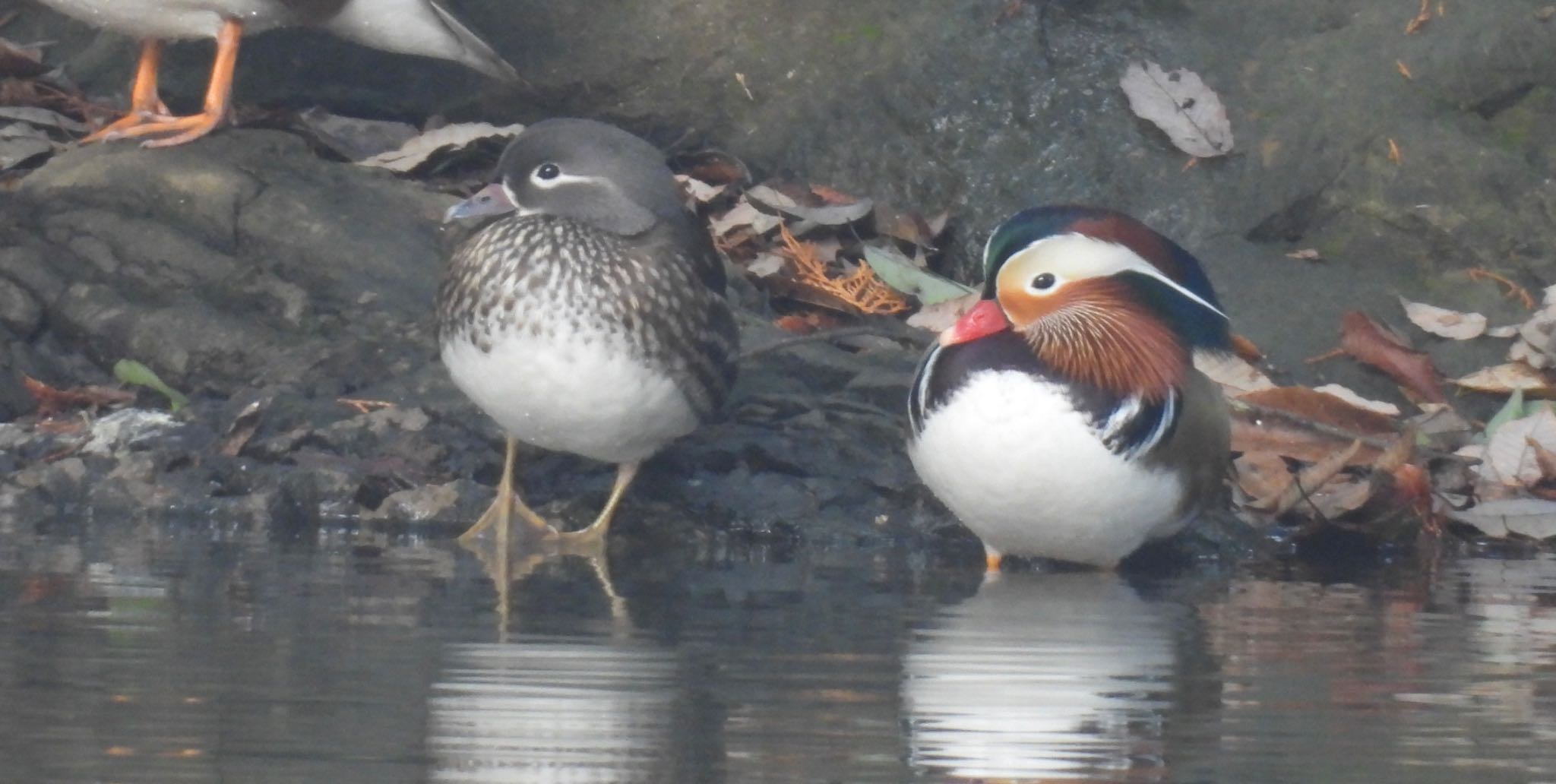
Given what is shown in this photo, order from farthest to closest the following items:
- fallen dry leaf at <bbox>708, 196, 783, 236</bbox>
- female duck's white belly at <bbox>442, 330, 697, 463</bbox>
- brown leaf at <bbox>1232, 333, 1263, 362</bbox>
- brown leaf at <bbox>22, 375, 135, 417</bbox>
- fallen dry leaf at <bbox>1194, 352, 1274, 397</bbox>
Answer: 1. fallen dry leaf at <bbox>708, 196, 783, 236</bbox>
2. brown leaf at <bbox>1232, 333, 1263, 362</bbox>
3. fallen dry leaf at <bbox>1194, 352, 1274, 397</bbox>
4. brown leaf at <bbox>22, 375, 135, 417</bbox>
5. female duck's white belly at <bbox>442, 330, 697, 463</bbox>

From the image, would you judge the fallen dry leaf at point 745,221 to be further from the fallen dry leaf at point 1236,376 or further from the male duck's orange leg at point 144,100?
the male duck's orange leg at point 144,100

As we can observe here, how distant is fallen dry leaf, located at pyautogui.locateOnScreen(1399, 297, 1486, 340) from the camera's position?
710 cm

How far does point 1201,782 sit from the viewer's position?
9.07 ft

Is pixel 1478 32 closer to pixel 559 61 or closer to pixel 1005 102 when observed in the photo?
pixel 1005 102

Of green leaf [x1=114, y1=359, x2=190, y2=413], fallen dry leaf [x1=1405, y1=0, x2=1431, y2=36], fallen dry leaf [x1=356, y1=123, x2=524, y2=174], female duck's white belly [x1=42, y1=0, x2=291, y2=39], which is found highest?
fallen dry leaf [x1=1405, y1=0, x2=1431, y2=36]

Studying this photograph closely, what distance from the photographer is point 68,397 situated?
20.4 feet

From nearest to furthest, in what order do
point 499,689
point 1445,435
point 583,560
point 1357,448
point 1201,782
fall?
point 1201,782 < point 499,689 < point 583,560 < point 1357,448 < point 1445,435

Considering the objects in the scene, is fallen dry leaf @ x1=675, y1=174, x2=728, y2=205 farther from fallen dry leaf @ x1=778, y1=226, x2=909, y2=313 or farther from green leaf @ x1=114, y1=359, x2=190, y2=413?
green leaf @ x1=114, y1=359, x2=190, y2=413

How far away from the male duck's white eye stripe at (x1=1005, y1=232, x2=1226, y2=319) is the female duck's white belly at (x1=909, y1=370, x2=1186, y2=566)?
0.43m

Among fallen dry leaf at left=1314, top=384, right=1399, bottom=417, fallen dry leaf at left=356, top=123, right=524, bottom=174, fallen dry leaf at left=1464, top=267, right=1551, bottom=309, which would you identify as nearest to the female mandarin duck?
fallen dry leaf at left=1314, top=384, right=1399, bottom=417

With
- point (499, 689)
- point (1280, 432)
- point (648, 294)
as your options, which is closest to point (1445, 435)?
point (1280, 432)

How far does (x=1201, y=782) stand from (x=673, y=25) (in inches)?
222

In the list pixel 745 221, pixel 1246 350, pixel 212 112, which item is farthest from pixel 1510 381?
pixel 212 112

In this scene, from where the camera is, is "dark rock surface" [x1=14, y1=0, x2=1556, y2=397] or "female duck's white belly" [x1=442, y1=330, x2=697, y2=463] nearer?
"female duck's white belly" [x1=442, y1=330, x2=697, y2=463]
